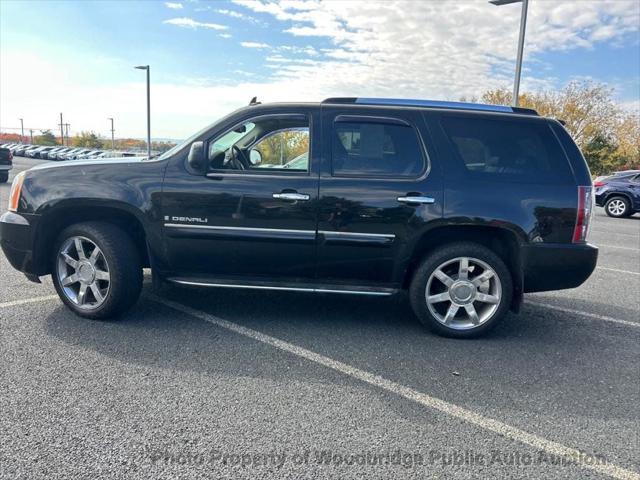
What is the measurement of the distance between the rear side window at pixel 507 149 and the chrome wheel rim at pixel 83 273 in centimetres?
310

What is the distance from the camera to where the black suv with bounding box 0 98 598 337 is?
385 centimetres

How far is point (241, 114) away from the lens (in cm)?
400

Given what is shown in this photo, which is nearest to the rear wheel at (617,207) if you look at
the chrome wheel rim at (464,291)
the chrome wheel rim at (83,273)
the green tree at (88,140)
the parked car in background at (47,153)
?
the chrome wheel rim at (464,291)

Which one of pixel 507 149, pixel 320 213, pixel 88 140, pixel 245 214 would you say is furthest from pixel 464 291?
pixel 88 140

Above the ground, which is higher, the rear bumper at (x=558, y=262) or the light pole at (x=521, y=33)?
the light pole at (x=521, y=33)

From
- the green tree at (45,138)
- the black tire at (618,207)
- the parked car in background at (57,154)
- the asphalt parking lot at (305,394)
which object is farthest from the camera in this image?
the green tree at (45,138)

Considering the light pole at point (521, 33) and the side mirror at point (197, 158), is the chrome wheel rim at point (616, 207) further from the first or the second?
the side mirror at point (197, 158)

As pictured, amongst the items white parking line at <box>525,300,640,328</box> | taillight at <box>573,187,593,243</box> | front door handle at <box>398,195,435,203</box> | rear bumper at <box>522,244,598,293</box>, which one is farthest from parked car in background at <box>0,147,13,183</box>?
taillight at <box>573,187,593,243</box>

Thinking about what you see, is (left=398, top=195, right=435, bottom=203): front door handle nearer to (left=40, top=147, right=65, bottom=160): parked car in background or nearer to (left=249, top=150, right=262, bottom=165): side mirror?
(left=249, top=150, right=262, bottom=165): side mirror

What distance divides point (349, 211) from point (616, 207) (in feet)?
48.6

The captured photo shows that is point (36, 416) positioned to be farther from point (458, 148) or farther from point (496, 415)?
point (458, 148)

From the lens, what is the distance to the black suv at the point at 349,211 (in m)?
3.85

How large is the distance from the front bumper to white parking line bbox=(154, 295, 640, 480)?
5.14 ft

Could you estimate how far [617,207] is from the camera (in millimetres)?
15422
